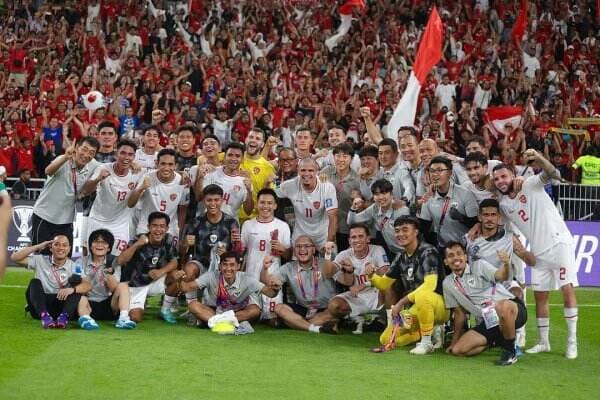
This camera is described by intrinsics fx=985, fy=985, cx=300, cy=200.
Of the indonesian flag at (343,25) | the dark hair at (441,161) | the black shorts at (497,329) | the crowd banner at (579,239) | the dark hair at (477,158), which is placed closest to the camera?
the black shorts at (497,329)

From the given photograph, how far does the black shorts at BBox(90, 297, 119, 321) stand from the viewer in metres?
10.9

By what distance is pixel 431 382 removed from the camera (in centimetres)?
819

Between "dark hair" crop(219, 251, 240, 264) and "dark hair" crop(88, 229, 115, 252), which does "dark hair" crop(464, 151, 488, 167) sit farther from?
"dark hair" crop(88, 229, 115, 252)

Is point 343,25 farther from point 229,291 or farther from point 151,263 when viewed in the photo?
point 229,291

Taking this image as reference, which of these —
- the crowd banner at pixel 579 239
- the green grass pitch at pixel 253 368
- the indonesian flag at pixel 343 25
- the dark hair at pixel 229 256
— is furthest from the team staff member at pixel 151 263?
the indonesian flag at pixel 343 25

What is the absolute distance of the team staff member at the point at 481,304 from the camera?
919cm

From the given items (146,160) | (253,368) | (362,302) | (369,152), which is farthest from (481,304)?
(146,160)

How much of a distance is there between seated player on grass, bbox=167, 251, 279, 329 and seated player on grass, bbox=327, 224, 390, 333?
28.9 inches

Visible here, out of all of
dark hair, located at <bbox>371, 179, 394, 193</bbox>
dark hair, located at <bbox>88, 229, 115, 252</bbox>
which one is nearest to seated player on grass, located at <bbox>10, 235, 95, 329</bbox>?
dark hair, located at <bbox>88, 229, 115, 252</bbox>

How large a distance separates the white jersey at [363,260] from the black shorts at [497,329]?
1.57 meters

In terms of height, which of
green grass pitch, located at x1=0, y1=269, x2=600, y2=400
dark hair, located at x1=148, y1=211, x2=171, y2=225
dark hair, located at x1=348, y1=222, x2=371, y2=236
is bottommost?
green grass pitch, located at x1=0, y1=269, x2=600, y2=400

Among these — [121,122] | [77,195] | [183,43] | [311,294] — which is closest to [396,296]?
[311,294]

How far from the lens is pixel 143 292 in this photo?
438 inches

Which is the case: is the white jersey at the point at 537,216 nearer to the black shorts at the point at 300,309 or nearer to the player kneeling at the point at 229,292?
the black shorts at the point at 300,309
